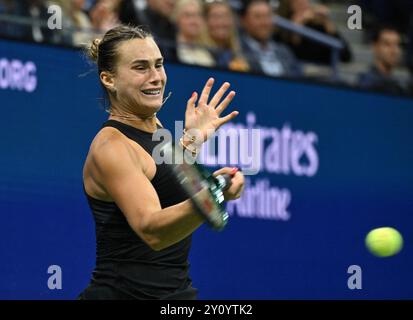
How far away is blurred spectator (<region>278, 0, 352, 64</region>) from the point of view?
34.4 feet

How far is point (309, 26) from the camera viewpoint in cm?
1072

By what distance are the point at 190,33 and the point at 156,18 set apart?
336mm

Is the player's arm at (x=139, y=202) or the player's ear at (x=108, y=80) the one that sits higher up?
the player's ear at (x=108, y=80)

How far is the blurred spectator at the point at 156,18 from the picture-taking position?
28.3ft

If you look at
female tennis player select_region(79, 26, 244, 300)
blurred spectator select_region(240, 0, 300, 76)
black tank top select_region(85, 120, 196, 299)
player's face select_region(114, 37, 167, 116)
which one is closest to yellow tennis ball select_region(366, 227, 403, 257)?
female tennis player select_region(79, 26, 244, 300)

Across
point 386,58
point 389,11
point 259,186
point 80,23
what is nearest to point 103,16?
point 80,23

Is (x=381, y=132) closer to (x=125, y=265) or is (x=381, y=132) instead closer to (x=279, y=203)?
(x=279, y=203)

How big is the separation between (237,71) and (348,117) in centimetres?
129

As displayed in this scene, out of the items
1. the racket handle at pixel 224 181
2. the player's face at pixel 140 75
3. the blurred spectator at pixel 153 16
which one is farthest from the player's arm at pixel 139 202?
the blurred spectator at pixel 153 16

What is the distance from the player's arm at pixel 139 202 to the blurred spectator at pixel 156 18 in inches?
170

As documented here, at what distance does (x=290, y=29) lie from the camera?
411 inches

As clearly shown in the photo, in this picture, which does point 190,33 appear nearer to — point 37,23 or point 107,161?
point 37,23

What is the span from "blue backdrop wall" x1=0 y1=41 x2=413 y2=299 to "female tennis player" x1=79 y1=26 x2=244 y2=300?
2899 mm

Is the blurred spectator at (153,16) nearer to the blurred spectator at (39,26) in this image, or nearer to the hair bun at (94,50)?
the blurred spectator at (39,26)
